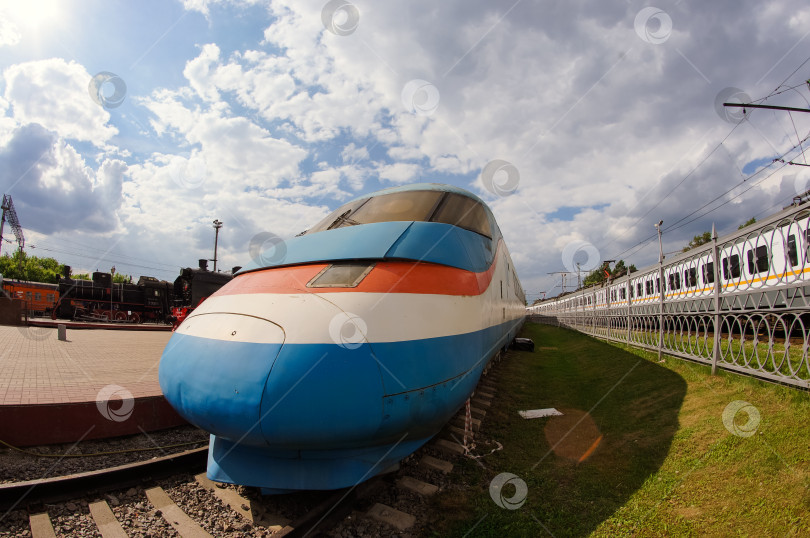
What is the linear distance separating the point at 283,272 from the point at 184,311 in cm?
1888

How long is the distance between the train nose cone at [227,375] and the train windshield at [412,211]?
1.89 meters

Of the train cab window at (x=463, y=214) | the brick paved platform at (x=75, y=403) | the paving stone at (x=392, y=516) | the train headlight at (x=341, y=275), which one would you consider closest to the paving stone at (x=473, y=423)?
the paving stone at (x=392, y=516)

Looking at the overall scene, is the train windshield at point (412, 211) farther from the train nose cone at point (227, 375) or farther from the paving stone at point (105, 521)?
the paving stone at point (105, 521)

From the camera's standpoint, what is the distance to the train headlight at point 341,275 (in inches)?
114

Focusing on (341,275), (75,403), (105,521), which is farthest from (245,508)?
(75,403)

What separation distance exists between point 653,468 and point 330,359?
3472 millimetres

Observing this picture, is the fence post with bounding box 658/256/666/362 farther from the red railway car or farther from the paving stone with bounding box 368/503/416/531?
the red railway car

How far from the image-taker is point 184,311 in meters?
19.0

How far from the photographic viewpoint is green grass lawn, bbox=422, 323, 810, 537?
112 inches

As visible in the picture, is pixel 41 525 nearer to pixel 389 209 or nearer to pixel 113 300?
pixel 389 209

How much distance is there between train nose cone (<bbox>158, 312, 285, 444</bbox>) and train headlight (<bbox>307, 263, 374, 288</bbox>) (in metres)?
0.54

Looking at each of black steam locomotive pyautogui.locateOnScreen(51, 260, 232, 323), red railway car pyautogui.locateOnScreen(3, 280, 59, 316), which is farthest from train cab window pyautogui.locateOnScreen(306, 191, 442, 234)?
red railway car pyautogui.locateOnScreen(3, 280, 59, 316)

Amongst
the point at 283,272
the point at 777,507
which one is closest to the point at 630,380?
the point at 777,507

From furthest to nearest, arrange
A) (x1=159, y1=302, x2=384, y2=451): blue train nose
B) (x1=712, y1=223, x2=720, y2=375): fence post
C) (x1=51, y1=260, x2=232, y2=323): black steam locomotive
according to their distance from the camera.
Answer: (x1=51, y1=260, x2=232, y2=323): black steam locomotive
(x1=712, y1=223, x2=720, y2=375): fence post
(x1=159, y1=302, x2=384, y2=451): blue train nose
